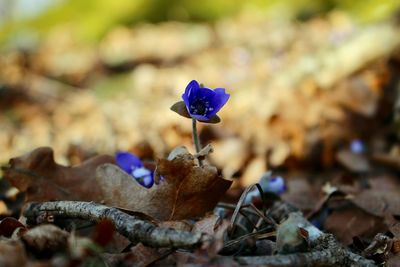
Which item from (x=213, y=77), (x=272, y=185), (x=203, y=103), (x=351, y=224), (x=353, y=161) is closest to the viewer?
(x=203, y=103)

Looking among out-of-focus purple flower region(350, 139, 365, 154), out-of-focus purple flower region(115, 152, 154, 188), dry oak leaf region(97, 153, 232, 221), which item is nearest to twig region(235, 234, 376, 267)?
dry oak leaf region(97, 153, 232, 221)

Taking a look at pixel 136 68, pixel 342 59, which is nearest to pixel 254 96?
pixel 342 59

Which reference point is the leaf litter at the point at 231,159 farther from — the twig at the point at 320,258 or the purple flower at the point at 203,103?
the purple flower at the point at 203,103

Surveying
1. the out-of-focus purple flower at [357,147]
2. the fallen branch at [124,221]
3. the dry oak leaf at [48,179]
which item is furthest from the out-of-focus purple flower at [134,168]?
the out-of-focus purple flower at [357,147]

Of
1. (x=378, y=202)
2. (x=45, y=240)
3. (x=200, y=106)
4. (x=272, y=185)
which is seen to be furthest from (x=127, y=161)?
(x=378, y=202)

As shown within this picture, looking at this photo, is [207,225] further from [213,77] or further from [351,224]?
[213,77]

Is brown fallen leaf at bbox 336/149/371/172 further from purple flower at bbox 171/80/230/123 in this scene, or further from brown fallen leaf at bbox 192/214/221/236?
brown fallen leaf at bbox 192/214/221/236

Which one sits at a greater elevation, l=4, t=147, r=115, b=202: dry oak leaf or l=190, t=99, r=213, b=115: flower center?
l=190, t=99, r=213, b=115: flower center
